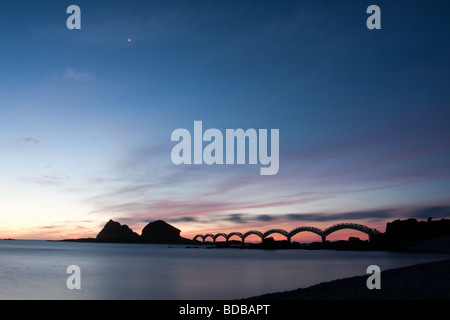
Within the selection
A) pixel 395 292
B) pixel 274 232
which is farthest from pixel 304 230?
pixel 395 292

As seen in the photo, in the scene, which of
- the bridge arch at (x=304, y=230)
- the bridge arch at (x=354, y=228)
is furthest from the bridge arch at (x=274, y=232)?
the bridge arch at (x=354, y=228)

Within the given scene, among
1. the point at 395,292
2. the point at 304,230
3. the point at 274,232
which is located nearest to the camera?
the point at 395,292

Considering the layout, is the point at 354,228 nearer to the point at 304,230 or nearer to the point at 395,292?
the point at 304,230

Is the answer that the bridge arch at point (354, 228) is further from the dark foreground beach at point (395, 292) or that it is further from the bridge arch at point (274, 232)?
the dark foreground beach at point (395, 292)

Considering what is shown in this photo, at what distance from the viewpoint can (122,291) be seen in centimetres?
3247

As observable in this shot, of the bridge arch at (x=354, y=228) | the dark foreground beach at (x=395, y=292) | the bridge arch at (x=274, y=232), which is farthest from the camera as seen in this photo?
the bridge arch at (x=274, y=232)

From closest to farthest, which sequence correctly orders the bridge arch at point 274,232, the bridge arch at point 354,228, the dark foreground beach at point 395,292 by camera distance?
1. the dark foreground beach at point 395,292
2. the bridge arch at point 354,228
3. the bridge arch at point 274,232

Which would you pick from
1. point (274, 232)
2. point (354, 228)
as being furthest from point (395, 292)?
point (274, 232)

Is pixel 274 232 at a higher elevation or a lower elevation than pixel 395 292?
lower

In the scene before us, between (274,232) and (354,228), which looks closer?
(354,228)

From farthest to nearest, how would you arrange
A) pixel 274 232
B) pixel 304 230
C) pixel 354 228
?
pixel 274 232 < pixel 304 230 < pixel 354 228
